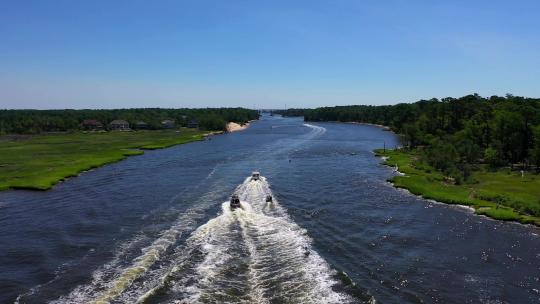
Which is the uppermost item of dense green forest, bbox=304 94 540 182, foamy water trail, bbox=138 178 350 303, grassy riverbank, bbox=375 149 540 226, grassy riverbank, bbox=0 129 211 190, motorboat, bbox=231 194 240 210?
dense green forest, bbox=304 94 540 182

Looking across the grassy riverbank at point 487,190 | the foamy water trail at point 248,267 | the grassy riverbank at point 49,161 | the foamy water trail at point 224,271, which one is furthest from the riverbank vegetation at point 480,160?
the grassy riverbank at point 49,161

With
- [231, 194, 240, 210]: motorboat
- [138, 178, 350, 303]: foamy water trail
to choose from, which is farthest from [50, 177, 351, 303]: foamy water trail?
[231, 194, 240, 210]: motorboat

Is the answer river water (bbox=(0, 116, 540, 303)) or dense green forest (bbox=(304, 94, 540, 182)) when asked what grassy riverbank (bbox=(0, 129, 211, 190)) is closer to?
river water (bbox=(0, 116, 540, 303))

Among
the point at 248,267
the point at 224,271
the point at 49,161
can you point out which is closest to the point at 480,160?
the point at 248,267

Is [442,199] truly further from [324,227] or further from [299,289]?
[299,289]

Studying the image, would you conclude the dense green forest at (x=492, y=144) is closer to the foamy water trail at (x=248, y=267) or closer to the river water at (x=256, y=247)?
the river water at (x=256, y=247)

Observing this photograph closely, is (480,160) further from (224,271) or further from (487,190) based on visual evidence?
(224,271)

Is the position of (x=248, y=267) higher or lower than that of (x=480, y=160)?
lower

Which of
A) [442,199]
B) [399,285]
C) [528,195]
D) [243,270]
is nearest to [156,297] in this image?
[243,270]
